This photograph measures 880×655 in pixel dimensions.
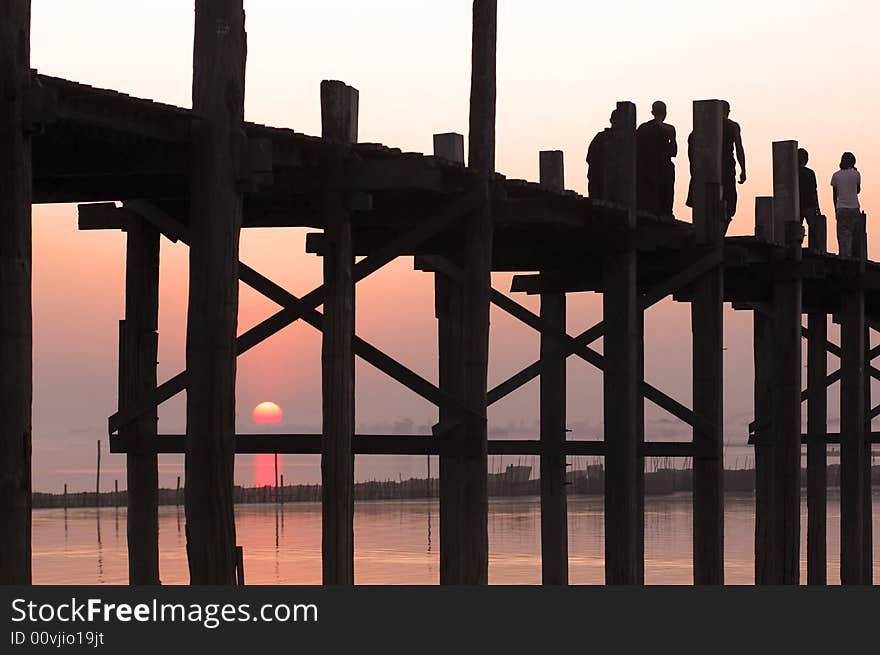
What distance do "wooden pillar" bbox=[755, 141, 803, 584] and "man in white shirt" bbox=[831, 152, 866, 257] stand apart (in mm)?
1866

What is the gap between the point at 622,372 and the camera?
668 inches

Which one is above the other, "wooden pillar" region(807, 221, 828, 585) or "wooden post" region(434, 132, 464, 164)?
"wooden post" region(434, 132, 464, 164)

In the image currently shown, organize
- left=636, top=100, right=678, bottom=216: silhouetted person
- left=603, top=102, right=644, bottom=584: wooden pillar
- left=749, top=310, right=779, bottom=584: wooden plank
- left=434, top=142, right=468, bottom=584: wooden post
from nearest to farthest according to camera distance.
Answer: left=603, top=102, right=644, bottom=584: wooden pillar < left=434, top=142, right=468, bottom=584: wooden post < left=636, top=100, right=678, bottom=216: silhouetted person < left=749, top=310, right=779, bottom=584: wooden plank

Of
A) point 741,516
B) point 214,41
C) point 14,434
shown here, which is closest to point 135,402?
point 214,41

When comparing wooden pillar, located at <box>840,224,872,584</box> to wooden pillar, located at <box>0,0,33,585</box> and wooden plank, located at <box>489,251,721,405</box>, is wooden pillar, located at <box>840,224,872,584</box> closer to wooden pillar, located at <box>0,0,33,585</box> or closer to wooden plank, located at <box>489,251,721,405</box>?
wooden plank, located at <box>489,251,721,405</box>

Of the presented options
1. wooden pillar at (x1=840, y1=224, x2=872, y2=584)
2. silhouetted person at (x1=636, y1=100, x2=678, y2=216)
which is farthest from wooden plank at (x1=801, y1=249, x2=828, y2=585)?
silhouetted person at (x1=636, y1=100, x2=678, y2=216)

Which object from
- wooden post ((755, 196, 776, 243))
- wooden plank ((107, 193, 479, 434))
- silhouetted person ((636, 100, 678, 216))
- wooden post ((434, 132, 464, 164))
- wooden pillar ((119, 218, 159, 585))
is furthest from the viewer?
wooden post ((755, 196, 776, 243))

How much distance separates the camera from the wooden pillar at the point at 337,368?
543 inches

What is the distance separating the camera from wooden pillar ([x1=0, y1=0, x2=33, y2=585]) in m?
9.88

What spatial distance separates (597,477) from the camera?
364 feet

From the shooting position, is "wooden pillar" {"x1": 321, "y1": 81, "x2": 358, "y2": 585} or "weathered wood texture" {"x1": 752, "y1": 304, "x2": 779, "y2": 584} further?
"weathered wood texture" {"x1": 752, "y1": 304, "x2": 779, "y2": 584}

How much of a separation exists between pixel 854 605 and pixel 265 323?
20.0 ft

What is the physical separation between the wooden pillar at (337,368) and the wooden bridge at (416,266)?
0.6 inches

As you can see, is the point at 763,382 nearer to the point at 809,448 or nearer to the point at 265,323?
the point at 809,448
